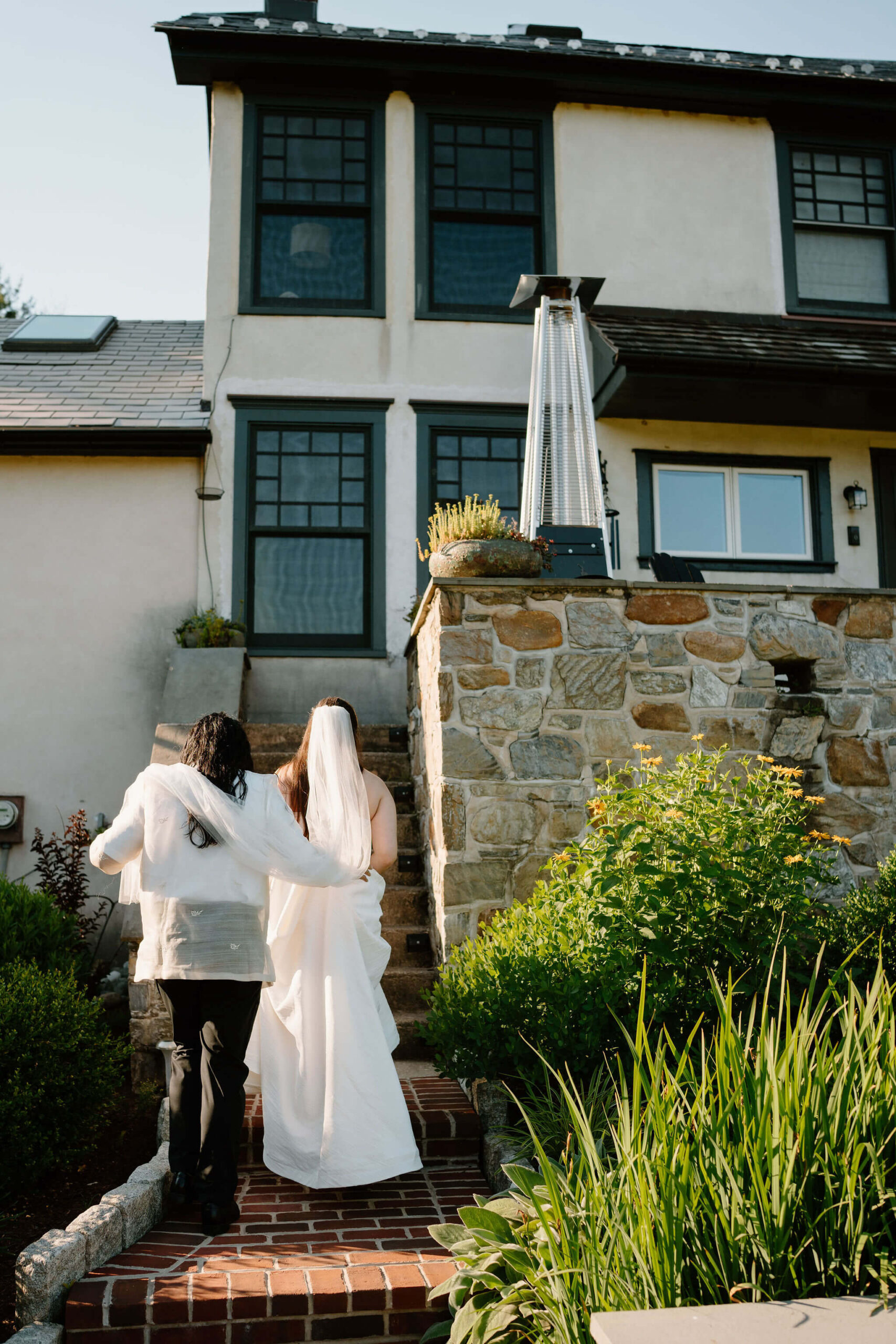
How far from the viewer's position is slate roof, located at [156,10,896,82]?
8.67 metres

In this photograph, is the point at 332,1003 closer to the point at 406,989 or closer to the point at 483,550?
the point at 406,989

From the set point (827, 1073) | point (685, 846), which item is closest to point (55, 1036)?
Result: point (685, 846)

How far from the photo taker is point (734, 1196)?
241cm

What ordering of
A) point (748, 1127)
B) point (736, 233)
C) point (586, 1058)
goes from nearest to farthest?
point (748, 1127) → point (586, 1058) → point (736, 233)

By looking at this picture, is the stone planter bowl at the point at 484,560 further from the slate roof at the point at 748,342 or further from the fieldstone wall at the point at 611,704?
the slate roof at the point at 748,342

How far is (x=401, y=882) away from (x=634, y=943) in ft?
8.55

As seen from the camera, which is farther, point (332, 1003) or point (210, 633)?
point (210, 633)

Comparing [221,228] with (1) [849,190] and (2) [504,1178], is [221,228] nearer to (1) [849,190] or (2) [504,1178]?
(1) [849,190]

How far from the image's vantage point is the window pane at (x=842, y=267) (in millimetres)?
9594

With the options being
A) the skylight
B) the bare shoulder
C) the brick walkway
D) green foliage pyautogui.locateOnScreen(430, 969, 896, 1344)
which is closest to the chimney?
the skylight

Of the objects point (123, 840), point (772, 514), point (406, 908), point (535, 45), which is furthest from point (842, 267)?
point (123, 840)

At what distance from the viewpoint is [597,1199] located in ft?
8.46

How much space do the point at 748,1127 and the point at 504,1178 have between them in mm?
1813

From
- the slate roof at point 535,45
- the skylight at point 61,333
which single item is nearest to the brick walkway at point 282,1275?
the skylight at point 61,333
